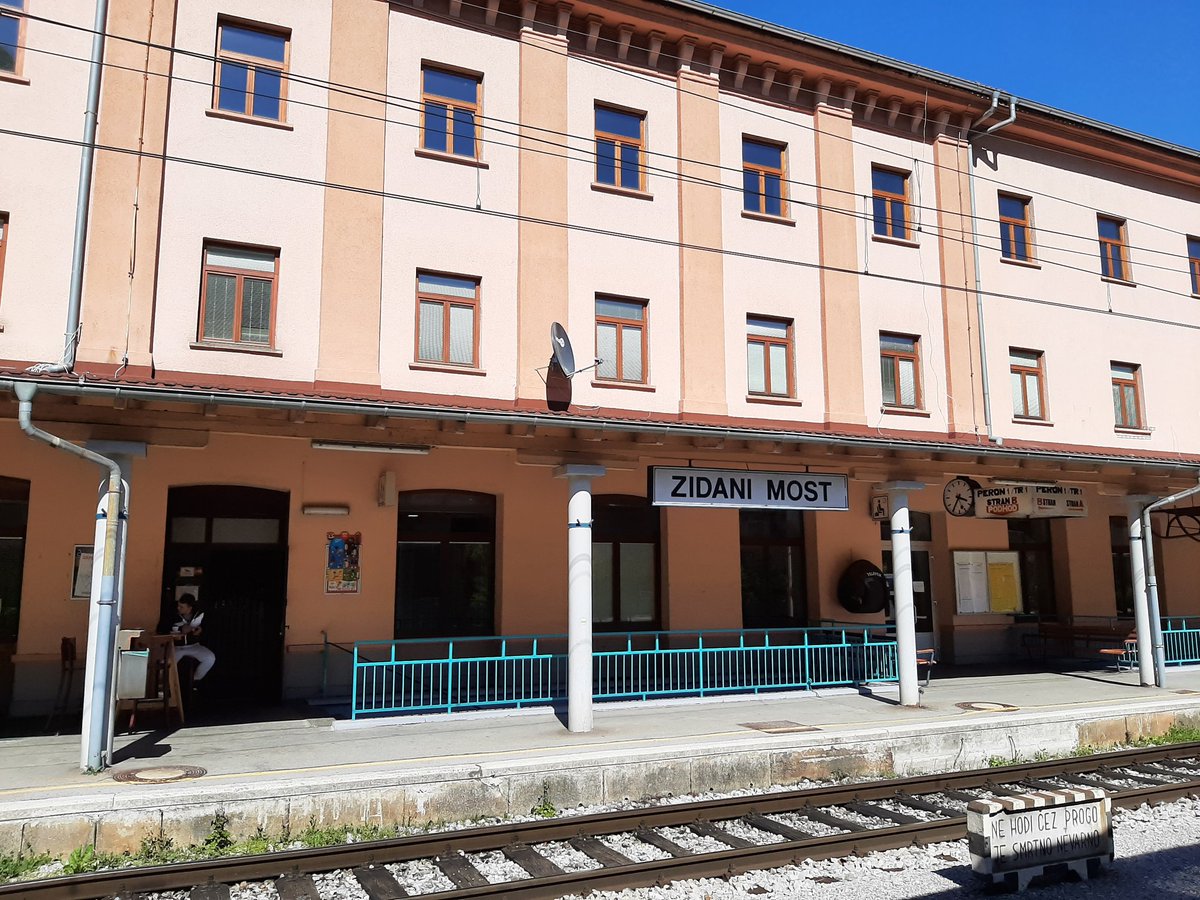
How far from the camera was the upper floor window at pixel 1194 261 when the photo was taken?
19281 millimetres

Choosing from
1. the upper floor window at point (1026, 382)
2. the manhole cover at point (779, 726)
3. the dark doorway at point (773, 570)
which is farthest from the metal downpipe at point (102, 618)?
the upper floor window at point (1026, 382)

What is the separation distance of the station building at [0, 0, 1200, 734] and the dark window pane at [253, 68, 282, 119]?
0.05 m

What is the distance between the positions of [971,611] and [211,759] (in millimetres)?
14171

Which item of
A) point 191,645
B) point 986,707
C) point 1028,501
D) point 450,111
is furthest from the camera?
point 1028,501

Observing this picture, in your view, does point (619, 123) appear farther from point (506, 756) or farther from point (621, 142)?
point (506, 756)

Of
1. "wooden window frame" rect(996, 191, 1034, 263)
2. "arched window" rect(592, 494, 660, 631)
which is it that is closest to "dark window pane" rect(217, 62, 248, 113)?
"arched window" rect(592, 494, 660, 631)

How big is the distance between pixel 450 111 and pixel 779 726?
9706mm

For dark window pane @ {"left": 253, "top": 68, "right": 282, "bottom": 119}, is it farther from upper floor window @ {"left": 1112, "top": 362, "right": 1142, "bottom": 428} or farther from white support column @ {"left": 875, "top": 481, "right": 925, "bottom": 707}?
upper floor window @ {"left": 1112, "top": 362, "right": 1142, "bottom": 428}

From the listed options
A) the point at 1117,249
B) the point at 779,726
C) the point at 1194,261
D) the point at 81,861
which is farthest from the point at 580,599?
the point at 1194,261

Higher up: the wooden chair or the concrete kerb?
the wooden chair

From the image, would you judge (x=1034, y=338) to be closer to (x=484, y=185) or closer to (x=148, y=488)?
(x=484, y=185)

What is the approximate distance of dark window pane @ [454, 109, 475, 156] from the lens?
43.0 ft

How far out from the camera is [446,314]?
1263cm

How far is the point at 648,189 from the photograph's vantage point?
1409 centimetres
